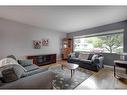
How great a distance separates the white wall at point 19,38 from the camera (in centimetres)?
383

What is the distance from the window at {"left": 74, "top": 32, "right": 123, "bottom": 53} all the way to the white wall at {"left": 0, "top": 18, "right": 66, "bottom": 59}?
7.76ft

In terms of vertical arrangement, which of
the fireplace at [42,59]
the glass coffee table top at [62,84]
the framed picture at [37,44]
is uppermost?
the framed picture at [37,44]

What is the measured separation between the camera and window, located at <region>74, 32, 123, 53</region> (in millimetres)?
4255

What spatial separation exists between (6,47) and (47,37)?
2.49 metres

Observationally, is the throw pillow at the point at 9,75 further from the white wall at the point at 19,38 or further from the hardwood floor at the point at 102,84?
the white wall at the point at 19,38

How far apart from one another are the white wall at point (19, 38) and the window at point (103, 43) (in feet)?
7.76

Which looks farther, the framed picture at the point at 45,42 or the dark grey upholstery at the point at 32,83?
the framed picture at the point at 45,42

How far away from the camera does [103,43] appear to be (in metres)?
4.89

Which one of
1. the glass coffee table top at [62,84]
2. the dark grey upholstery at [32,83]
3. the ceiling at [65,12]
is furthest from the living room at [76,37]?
the dark grey upholstery at [32,83]

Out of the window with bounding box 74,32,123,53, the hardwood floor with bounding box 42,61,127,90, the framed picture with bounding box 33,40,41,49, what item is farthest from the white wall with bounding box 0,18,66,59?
the hardwood floor with bounding box 42,61,127,90

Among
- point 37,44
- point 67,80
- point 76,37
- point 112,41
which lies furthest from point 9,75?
point 76,37

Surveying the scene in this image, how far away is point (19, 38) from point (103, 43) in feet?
15.1

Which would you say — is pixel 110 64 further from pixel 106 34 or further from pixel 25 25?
pixel 25 25
